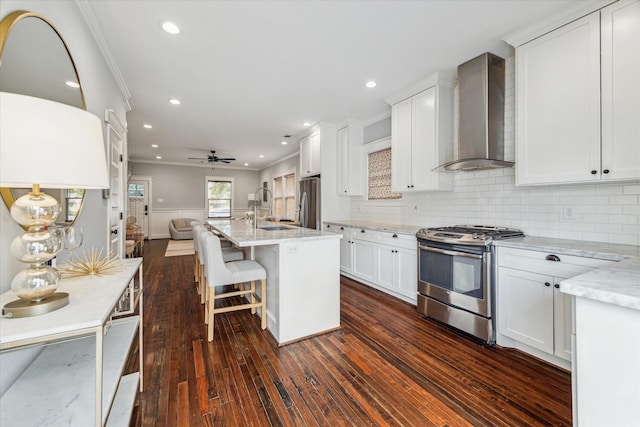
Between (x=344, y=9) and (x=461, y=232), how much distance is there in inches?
85.8

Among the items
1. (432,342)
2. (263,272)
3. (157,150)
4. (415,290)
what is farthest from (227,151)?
(432,342)

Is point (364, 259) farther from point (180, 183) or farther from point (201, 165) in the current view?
point (180, 183)

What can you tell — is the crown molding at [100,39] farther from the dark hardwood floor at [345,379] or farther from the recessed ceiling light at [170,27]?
the dark hardwood floor at [345,379]

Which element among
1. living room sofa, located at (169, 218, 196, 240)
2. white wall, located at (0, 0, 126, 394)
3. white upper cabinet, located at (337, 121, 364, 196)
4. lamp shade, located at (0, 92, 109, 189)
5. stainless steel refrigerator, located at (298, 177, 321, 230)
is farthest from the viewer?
living room sofa, located at (169, 218, 196, 240)

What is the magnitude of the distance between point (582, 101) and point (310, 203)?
3.79m

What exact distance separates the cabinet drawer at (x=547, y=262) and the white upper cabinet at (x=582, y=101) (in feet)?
2.10

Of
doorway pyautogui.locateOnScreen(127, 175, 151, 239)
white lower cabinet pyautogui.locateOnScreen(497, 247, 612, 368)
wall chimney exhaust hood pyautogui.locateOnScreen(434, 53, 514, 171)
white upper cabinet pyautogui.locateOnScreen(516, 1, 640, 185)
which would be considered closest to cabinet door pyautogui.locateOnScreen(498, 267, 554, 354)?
white lower cabinet pyautogui.locateOnScreen(497, 247, 612, 368)

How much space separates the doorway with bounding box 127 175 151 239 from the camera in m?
8.70

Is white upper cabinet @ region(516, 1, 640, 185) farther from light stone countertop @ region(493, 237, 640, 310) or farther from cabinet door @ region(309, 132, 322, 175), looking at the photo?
cabinet door @ region(309, 132, 322, 175)

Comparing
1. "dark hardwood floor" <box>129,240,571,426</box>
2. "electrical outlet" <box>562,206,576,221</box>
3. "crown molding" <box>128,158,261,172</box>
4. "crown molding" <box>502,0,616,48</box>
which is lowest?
"dark hardwood floor" <box>129,240,571,426</box>

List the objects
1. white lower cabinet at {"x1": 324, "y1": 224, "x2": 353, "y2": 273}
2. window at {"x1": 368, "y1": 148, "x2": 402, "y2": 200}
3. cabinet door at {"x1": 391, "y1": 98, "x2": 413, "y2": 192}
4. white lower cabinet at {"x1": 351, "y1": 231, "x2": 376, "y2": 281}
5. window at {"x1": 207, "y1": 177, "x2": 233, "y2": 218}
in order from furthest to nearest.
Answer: window at {"x1": 207, "y1": 177, "x2": 233, "y2": 218}, window at {"x1": 368, "y1": 148, "x2": 402, "y2": 200}, white lower cabinet at {"x1": 324, "y1": 224, "x2": 353, "y2": 273}, white lower cabinet at {"x1": 351, "y1": 231, "x2": 376, "y2": 281}, cabinet door at {"x1": 391, "y1": 98, "x2": 413, "y2": 192}

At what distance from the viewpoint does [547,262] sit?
2.00 m

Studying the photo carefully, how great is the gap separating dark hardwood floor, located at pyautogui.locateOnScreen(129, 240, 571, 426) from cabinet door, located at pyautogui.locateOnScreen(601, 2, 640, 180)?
1553mm

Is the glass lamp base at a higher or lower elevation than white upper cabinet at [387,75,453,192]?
lower
